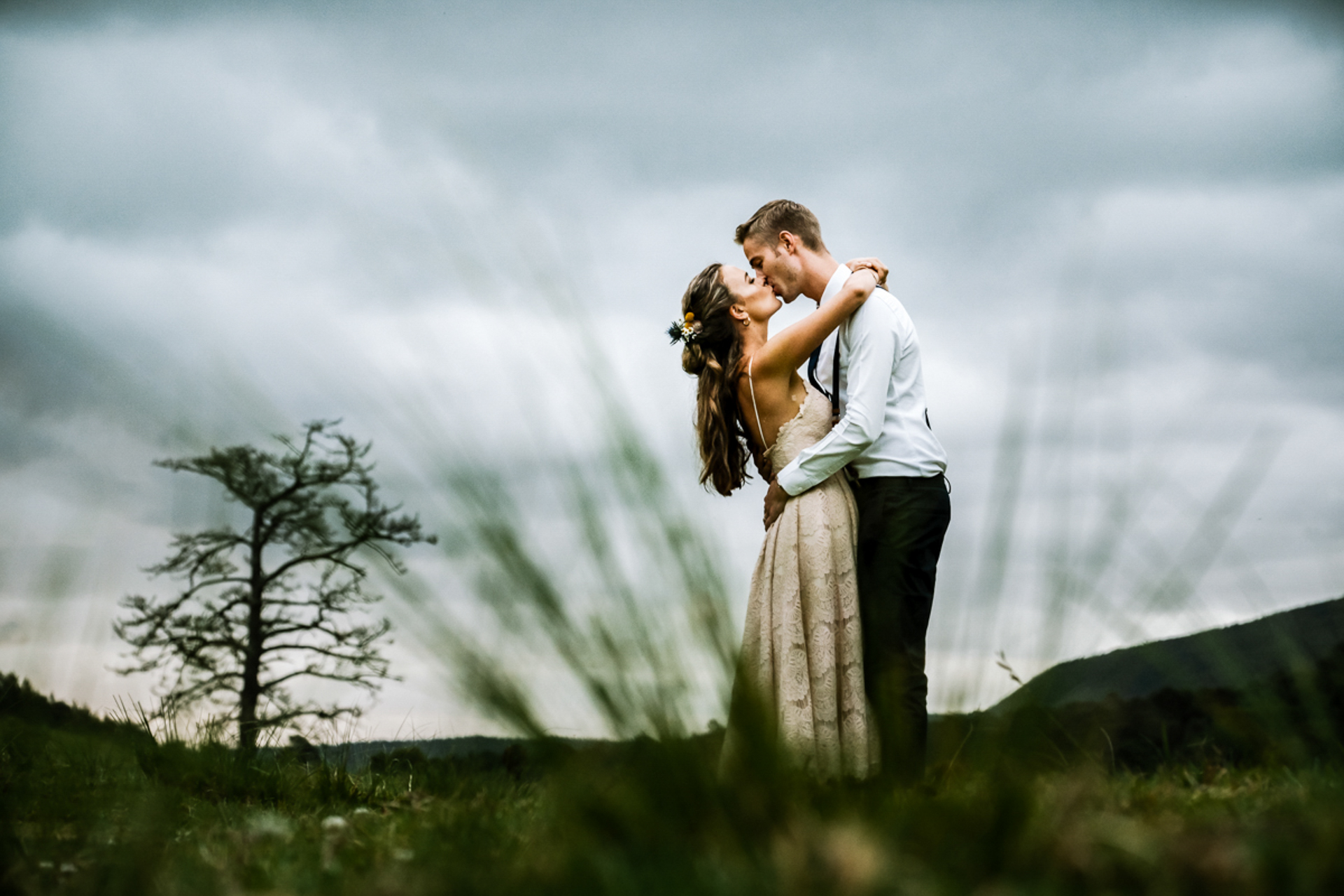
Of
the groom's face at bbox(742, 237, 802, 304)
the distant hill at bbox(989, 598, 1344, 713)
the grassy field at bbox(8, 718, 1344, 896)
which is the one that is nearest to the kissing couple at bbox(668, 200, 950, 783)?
the groom's face at bbox(742, 237, 802, 304)

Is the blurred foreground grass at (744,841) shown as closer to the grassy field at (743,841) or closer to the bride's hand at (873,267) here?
the grassy field at (743,841)

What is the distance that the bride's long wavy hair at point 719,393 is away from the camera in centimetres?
482

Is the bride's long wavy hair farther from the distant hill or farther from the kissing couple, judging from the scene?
the distant hill

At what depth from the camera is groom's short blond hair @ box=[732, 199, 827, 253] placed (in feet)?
16.2

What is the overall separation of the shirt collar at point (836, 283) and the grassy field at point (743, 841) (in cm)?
256

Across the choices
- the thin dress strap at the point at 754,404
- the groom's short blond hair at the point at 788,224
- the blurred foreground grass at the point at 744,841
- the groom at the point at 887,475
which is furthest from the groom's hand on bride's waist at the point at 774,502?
the blurred foreground grass at the point at 744,841

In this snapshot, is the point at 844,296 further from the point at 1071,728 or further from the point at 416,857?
the point at 416,857

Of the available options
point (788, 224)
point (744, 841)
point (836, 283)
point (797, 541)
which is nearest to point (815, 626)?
point (797, 541)

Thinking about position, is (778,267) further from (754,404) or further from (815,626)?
(815,626)

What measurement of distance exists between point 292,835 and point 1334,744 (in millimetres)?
2951

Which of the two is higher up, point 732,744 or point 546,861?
point 732,744

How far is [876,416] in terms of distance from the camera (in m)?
4.12

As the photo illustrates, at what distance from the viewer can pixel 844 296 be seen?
423cm

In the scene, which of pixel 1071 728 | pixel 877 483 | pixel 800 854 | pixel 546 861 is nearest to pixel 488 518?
pixel 546 861
